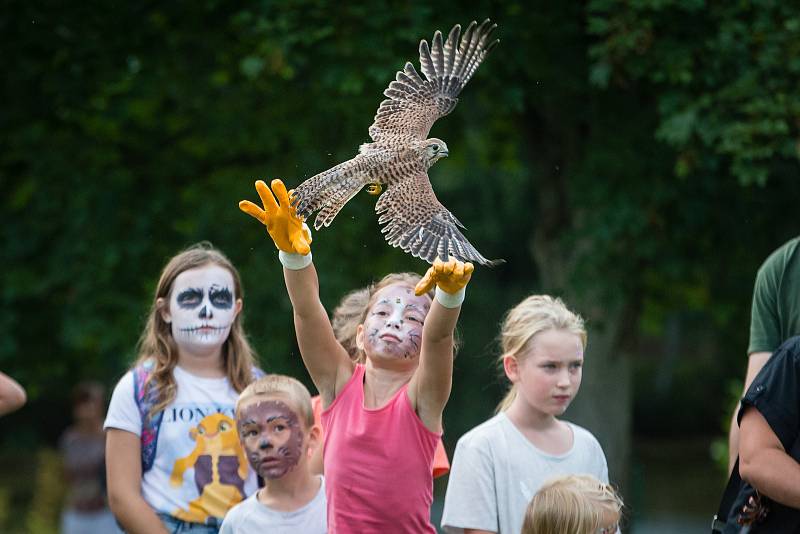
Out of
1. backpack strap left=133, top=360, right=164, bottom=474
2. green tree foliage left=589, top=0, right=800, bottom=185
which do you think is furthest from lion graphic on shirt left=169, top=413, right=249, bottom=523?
green tree foliage left=589, top=0, right=800, bottom=185

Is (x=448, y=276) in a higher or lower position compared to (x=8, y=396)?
higher

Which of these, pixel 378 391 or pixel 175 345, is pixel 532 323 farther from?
pixel 175 345

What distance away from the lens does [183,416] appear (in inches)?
151

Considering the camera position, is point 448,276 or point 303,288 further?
point 303,288

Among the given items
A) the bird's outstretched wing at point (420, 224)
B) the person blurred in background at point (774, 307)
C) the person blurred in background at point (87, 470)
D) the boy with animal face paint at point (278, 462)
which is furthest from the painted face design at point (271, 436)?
the person blurred in background at point (87, 470)

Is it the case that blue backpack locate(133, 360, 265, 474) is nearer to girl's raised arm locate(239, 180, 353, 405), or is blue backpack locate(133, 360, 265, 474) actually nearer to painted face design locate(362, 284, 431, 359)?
girl's raised arm locate(239, 180, 353, 405)

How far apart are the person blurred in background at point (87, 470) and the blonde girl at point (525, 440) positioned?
5.05m

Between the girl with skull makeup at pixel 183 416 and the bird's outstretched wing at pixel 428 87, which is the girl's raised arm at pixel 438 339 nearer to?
the bird's outstretched wing at pixel 428 87

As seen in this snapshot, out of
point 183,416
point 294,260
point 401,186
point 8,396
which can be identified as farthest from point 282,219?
point 8,396

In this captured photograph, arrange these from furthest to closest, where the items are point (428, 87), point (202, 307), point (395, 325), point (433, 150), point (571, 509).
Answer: point (202, 307) → point (428, 87) → point (395, 325) → point (433, 150) → point (571, 509)

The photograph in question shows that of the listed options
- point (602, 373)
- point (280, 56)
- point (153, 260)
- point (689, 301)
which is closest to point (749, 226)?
point (602, 373)

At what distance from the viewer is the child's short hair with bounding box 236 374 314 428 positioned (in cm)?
352

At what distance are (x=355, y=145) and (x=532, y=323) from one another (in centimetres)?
448

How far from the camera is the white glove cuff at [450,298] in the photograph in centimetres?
292
